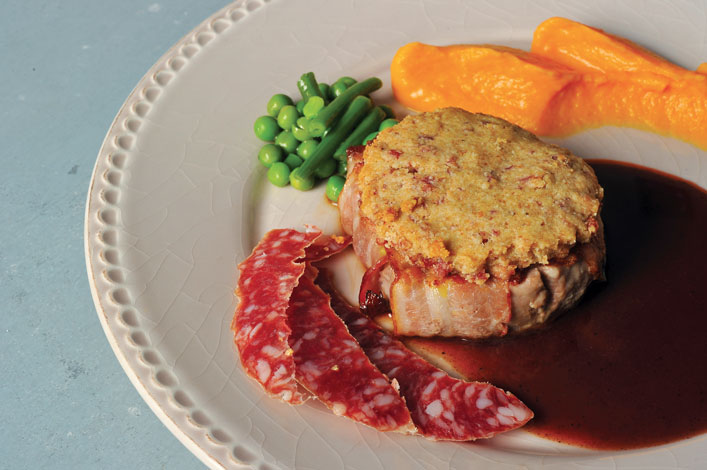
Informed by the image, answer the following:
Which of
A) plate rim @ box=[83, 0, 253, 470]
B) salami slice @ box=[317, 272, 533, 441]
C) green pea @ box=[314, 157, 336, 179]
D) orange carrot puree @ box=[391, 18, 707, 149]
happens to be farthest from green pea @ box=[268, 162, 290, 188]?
salami slice @ box=[317, 272, 533, 441]

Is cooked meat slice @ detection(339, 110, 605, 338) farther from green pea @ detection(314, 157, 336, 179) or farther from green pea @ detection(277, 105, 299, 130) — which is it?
green pea @ detection(277, 105, 299, 130)

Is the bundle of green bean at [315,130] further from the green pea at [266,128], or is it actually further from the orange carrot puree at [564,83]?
the orange carrot puree at [564,83]

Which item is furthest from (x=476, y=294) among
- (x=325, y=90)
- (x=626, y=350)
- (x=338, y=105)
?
(x=325, y=90)

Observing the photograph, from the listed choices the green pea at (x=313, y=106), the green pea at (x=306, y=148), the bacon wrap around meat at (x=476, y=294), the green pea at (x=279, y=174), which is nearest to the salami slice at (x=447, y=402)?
the bacon wrap around meat at (x=476, y=294)

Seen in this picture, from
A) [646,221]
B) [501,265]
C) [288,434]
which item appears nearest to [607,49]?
[646,221]

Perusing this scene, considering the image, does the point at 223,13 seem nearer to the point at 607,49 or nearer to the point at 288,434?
the point at 607,49

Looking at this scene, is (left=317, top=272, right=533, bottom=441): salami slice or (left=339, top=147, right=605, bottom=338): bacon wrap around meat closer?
(left=317, top=272, right=533, bottom=441): salami slice

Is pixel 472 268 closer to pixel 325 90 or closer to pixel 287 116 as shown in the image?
pixel 287 116
